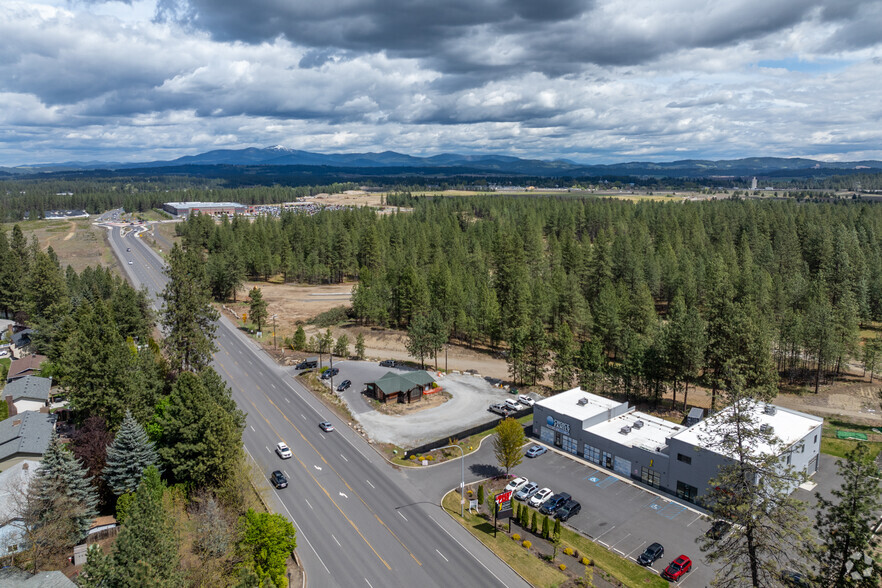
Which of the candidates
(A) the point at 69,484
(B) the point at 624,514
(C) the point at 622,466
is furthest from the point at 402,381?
(A) the point at 69,484

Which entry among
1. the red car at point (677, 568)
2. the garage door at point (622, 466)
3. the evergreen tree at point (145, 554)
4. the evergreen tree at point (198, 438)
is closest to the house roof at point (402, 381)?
the evergreen tree at point (198, 438)

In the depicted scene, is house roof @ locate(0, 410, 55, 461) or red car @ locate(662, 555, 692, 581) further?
house roof @ locate(0, 410, 55, 461)

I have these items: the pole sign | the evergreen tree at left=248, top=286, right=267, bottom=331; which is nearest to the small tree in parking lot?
the pole sign

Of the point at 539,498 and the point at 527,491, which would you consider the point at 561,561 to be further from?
the point at 527,491

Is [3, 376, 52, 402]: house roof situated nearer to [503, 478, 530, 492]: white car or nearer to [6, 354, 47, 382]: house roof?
[6, 354, 47, 382]: house roof

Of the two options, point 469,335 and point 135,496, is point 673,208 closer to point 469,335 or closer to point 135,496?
point 469,335

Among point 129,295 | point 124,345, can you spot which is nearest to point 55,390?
point 129,295
